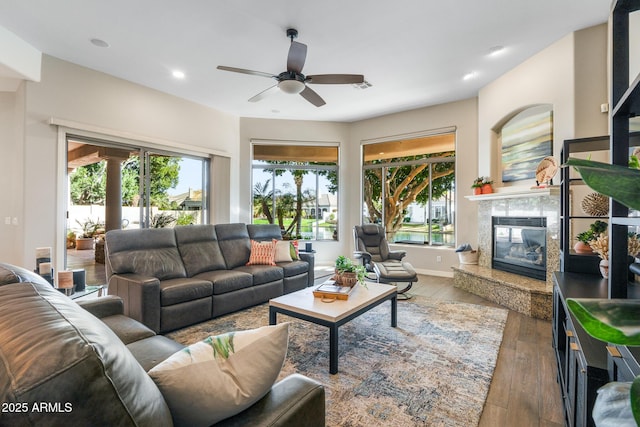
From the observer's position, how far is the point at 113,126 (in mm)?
4328

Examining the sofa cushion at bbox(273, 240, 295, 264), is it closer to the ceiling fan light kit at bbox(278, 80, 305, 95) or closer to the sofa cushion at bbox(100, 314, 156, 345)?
the ceiling fan light kit at bbox(278, 80, 305, 95)

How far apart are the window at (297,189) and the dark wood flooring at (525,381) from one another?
4.15 meters

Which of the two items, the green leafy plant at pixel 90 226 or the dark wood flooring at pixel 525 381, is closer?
the dark wood flooring at pixel 525 381

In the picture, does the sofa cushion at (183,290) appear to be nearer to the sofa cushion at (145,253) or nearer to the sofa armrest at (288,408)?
the sofa cushion at (145,253)

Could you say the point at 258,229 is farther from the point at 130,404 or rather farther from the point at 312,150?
the point at 130,404

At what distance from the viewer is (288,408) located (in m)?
0.97

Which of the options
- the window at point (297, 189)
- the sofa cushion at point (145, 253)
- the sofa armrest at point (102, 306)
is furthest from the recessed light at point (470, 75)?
the sofa armrest at point (102, 306)

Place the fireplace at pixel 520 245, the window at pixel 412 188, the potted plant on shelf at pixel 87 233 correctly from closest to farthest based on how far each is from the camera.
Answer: the fireplace at pixel 520 245 → the potted plant on shelf at pixel 87 233 → the window at pixel 412 188

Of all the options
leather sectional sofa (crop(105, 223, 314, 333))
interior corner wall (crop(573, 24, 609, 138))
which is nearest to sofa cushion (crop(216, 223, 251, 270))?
leather sectional sofa (crop(105, 223, 314, 333))

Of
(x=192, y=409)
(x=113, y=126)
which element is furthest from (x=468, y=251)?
(x=113, y=126)

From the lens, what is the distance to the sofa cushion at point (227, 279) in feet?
10.7

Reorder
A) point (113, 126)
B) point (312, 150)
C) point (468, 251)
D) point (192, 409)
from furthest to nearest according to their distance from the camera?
1. point (312, 150)
2. point (468, 251)
3. point (113, 126)
4. point (192, 409)

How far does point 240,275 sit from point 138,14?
113 inches

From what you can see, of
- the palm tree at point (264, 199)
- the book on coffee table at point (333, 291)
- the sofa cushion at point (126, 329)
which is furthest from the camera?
the palm tree at point (264, 199)
